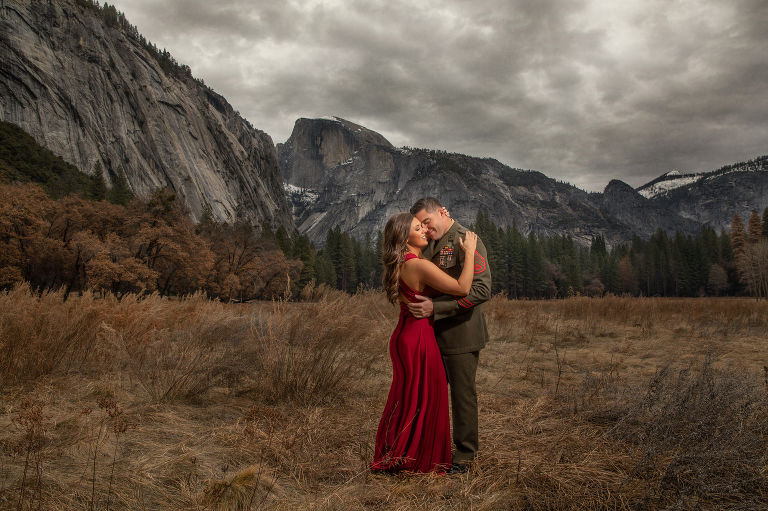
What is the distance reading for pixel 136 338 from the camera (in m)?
5.56

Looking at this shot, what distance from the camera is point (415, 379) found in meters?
2.84

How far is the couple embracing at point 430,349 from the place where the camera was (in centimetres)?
277

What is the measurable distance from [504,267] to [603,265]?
82.5ft

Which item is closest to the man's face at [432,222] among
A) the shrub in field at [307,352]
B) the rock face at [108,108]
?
the shrub in field at [307,352]

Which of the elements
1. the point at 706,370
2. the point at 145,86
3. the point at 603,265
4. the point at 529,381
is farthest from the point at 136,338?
the point at 145,86

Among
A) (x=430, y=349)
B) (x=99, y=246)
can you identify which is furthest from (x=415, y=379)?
(x=99, y=246)

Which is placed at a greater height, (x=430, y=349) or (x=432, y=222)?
(x=432, y=222)

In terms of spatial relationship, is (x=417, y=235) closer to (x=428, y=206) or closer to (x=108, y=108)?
(x=428, y=206)

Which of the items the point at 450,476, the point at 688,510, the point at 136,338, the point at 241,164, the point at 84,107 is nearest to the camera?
the point at 688,510

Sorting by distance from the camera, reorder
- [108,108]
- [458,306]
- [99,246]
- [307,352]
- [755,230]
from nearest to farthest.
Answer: [458,306]
[307,352]
[99,246]
[755,230]
[108,108]

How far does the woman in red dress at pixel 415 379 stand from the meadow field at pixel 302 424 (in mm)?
Result: 146

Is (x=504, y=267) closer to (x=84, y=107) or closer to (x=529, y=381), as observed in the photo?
(x=529, y=381)

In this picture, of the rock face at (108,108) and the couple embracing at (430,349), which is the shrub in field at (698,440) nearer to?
the couple embracing at (430,349)

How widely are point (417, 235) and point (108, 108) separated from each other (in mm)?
90146
